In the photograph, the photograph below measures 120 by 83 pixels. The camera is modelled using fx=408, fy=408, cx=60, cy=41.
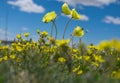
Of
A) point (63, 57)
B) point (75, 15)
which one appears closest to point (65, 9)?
point (75, 15)

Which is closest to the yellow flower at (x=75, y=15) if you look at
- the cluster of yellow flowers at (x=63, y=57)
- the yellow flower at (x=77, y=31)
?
the cluster of yellow flowers at (x=63, y=57)

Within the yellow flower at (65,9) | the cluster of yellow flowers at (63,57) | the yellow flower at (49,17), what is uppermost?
the yellow flower at (65,9)

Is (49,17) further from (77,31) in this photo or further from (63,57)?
(63,57)

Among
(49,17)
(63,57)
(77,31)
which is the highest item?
(49,17)

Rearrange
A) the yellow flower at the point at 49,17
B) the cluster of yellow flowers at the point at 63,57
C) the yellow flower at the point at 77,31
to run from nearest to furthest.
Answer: the cluster of yellow flowers at the point at 63,57 → the yellow flower at the point at 77,31 → the yellow flower at the point at 49,17

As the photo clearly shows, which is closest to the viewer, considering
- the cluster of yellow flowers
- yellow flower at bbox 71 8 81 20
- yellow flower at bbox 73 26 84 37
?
the cluster of yellow flowers

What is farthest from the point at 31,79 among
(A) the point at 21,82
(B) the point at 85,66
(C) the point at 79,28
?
(B) the point at 85,66

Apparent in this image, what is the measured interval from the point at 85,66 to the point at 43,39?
4.85 ft

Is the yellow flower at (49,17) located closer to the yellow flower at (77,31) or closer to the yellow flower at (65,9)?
the yellow flower at (65,9)

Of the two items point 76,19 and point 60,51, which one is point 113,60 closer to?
point 60,51

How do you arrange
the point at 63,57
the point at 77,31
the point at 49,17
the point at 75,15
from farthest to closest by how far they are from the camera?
the point at 75,15 < the point at 49,17 < the point at 77,31 < the point at 63,57

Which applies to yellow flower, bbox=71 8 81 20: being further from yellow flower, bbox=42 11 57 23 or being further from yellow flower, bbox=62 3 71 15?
yellow flower, bbox=42 11 57 23

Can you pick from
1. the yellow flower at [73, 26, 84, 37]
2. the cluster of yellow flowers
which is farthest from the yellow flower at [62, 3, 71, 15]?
the yellow flower at [73, 26, 84, 37]

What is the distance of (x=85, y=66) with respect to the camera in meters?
5.45
